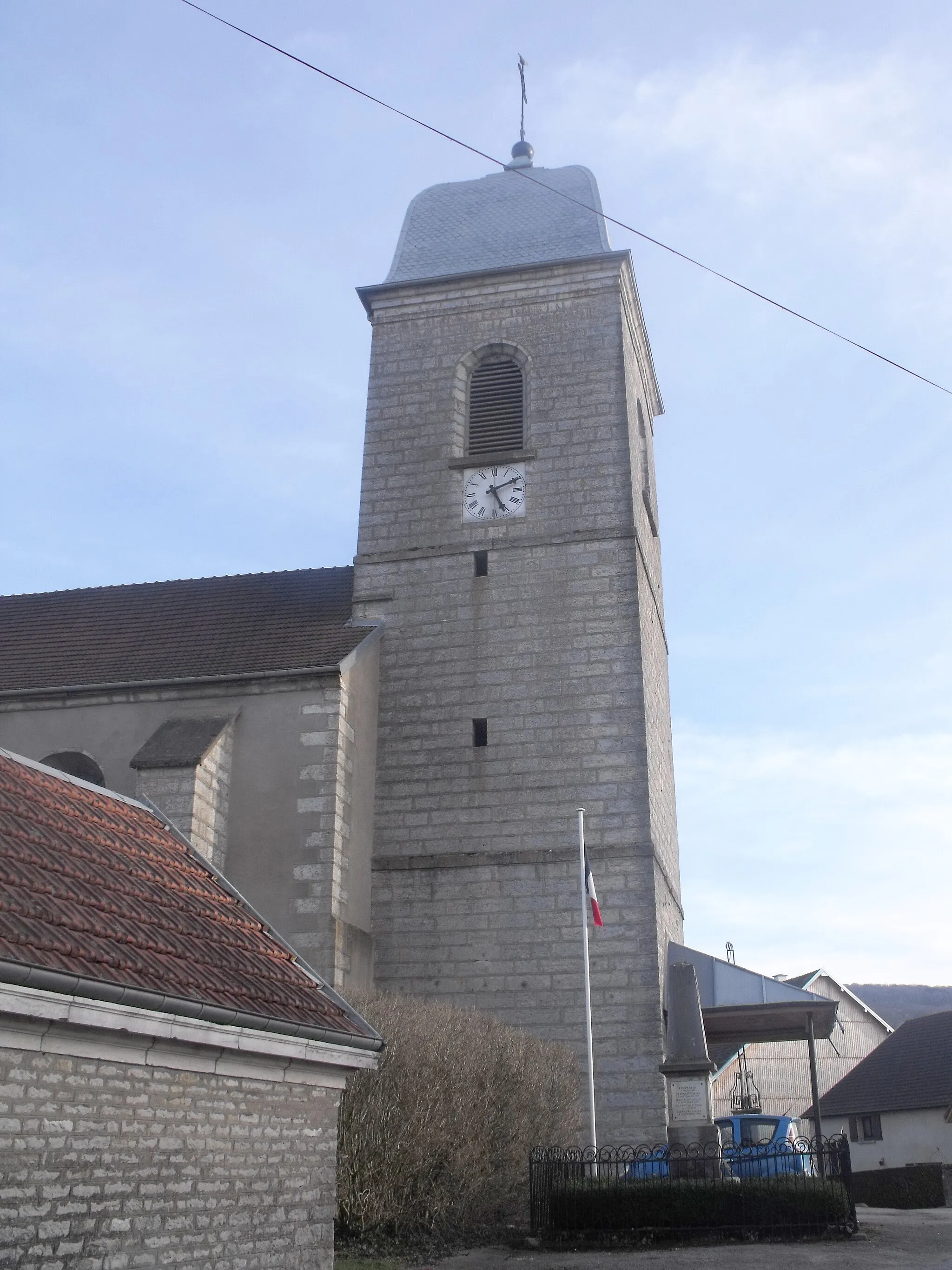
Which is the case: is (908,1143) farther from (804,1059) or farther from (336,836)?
(336,836)

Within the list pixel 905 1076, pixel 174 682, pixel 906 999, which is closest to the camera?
pixel 174 682

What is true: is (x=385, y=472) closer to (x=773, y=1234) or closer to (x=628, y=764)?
(x=628, y=764)

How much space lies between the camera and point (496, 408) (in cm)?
2150

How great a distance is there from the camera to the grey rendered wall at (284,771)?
16.5m

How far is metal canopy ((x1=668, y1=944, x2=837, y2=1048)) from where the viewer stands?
17172 millimetres

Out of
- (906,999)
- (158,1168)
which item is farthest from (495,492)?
(906,999)

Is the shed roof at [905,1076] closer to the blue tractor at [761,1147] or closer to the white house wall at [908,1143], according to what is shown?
the white house wall at [908,1143]

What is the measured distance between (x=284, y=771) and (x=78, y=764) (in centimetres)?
325

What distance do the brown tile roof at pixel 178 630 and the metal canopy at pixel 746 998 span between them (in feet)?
21.9

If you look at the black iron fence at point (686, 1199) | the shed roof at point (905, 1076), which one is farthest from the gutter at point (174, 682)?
the shed roof at point (905, 1076)

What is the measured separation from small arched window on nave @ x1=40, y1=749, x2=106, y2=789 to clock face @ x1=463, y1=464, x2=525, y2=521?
6.89 m

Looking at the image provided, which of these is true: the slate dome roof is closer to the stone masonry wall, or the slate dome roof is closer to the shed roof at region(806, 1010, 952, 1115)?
the stone masonry wall

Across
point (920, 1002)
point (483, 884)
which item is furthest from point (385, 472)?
point (920, 1002)

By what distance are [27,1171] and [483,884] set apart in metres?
11.3
